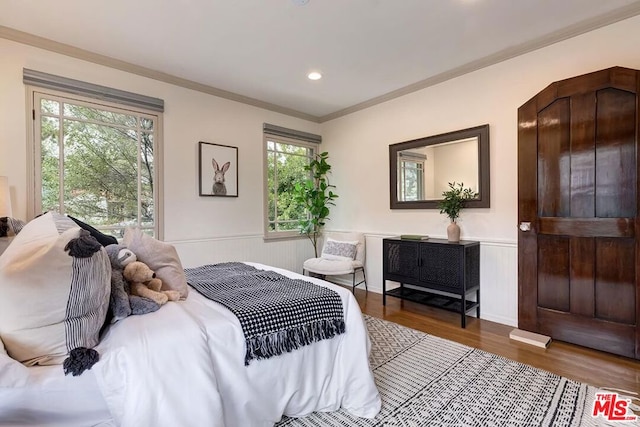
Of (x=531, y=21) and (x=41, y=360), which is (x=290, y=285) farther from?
(x=531, y=21)

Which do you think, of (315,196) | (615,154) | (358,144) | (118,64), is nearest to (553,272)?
(615,154)

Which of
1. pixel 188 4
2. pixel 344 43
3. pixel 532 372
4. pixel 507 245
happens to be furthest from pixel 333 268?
pixel 188 4

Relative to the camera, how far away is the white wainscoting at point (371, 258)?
3.03 metres

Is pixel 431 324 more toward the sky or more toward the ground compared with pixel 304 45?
more toward the ground

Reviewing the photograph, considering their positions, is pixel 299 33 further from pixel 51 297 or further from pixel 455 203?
pixel 51 297

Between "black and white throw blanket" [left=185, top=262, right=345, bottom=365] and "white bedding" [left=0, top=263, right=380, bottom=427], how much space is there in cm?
5

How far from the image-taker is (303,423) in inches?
64.5

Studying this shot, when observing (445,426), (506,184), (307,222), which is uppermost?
(506,184)

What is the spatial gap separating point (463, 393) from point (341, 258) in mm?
2377

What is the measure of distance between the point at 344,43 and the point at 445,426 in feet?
9.64

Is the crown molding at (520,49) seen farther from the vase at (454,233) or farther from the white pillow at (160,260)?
the white pillow at (160,260)

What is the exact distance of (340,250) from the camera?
425 centimetres

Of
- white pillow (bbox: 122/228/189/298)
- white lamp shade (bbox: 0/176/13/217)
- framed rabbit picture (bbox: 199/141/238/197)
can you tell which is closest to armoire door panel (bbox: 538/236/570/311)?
white pillow (bbox: 122/228/189/298)

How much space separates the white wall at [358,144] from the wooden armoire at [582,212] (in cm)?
25
